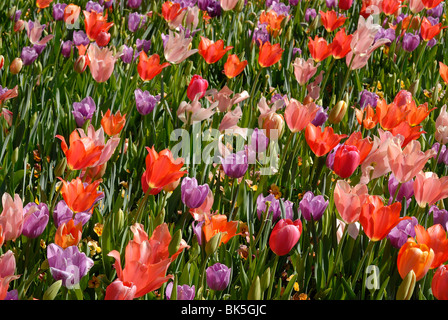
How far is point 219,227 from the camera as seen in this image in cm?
149

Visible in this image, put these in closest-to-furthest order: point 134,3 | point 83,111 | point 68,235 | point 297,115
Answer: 1. point 68,235
2. point 297,115
3. point 83,111
4. point 134,3

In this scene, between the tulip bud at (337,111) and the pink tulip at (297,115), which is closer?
the pink tulip at (297,115)

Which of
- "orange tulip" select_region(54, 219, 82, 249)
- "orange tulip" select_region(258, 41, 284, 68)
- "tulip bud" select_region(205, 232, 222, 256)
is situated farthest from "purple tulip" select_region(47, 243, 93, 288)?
"orange tulip" select_region(258, 41, 284, 68)

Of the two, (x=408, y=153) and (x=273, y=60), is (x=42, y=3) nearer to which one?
(x=273, y=60)

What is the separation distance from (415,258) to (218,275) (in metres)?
0.46

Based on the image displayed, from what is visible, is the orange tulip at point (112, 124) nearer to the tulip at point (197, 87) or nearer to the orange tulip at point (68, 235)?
the tulip at point (197, 87)

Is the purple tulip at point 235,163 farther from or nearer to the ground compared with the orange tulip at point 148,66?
nearer to the ground

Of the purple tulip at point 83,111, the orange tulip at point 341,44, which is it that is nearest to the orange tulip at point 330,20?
the orange tulip at point 341,44

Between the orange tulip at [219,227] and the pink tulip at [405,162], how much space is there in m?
0.55

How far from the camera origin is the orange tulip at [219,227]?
1.46m

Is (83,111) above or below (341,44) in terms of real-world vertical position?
below

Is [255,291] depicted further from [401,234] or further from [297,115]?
[297,115]

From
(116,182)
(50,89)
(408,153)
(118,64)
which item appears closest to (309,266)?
(408,153)

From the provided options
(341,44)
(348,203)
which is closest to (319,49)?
(341,44)
